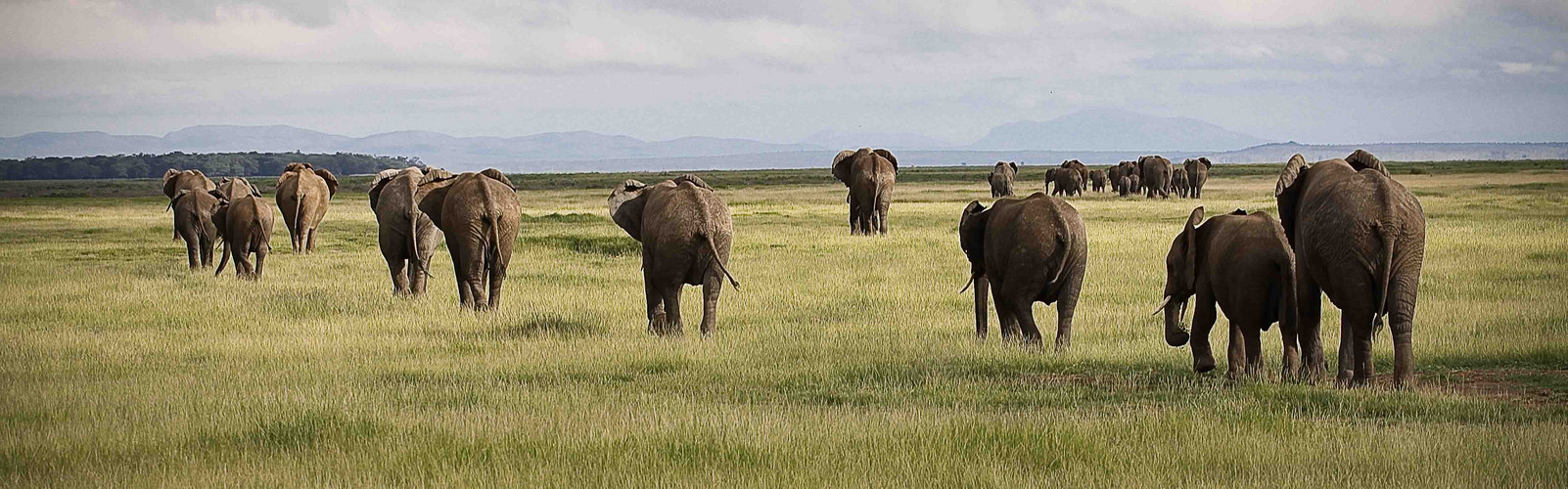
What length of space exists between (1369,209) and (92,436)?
7628mm

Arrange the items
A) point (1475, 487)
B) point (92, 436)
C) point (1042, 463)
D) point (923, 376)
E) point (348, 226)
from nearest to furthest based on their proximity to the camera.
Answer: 1. point (1475, 487)
2. point (1042, 463)
3. point (92, 436)
4. point (923, 376)
5. point (348, 226)

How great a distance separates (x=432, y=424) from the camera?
814 centimetres

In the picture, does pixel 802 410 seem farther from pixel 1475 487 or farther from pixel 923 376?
pixel 1475 487

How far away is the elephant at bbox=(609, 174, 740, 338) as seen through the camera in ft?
40.4

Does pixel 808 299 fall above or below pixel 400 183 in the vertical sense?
below

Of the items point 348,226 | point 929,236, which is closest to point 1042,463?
point 929,236

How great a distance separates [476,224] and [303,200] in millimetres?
10816

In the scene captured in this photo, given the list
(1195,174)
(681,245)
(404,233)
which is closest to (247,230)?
(404,233)

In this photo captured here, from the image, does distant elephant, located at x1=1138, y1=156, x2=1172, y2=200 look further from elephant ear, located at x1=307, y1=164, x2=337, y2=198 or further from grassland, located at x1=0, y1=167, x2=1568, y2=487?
grassland, located at x1=0, y1=167, x2=1568, y2=487

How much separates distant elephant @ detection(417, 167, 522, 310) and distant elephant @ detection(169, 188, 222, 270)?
25.0 feet

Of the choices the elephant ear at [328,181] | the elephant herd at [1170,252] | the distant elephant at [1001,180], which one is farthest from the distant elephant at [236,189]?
the distant elephant at [1001,180]

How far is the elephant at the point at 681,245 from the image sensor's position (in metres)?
12.3

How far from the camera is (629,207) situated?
43.4 ft

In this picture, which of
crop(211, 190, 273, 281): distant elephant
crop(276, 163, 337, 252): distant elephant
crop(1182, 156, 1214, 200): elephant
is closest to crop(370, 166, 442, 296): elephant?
crop(211, 190, 273, 281): distant elephant
